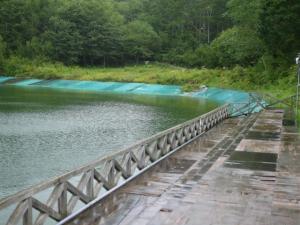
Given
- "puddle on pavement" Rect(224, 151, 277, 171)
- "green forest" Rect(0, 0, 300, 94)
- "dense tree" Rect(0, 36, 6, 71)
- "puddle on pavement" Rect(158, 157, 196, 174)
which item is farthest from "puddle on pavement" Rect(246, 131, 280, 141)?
"dense tree" Rect(0, 36, 6, 71)

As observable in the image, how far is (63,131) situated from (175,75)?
43.7 m

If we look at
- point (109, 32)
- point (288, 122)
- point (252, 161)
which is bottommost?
point (288, 122)

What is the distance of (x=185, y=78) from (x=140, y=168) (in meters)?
55.1

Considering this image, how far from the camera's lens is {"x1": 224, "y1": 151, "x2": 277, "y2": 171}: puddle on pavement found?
14.5 m

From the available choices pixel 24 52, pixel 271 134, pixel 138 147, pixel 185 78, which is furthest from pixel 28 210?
pixel 24 52

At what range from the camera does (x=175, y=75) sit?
69.4 m

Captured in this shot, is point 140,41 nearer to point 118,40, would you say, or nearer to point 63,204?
point 118,40

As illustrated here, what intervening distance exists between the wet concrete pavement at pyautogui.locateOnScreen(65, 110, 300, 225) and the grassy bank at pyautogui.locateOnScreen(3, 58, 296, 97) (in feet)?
89.5

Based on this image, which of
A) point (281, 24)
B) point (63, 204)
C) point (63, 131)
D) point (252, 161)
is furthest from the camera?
point (281, 24)

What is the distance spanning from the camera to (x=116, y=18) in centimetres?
10038

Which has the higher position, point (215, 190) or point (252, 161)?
point (215, 190)

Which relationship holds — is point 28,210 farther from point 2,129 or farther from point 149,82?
point 149,82

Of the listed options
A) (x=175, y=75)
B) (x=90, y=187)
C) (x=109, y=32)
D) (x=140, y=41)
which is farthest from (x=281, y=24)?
(x=109, y=32)

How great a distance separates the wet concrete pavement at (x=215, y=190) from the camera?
916 centimetres
